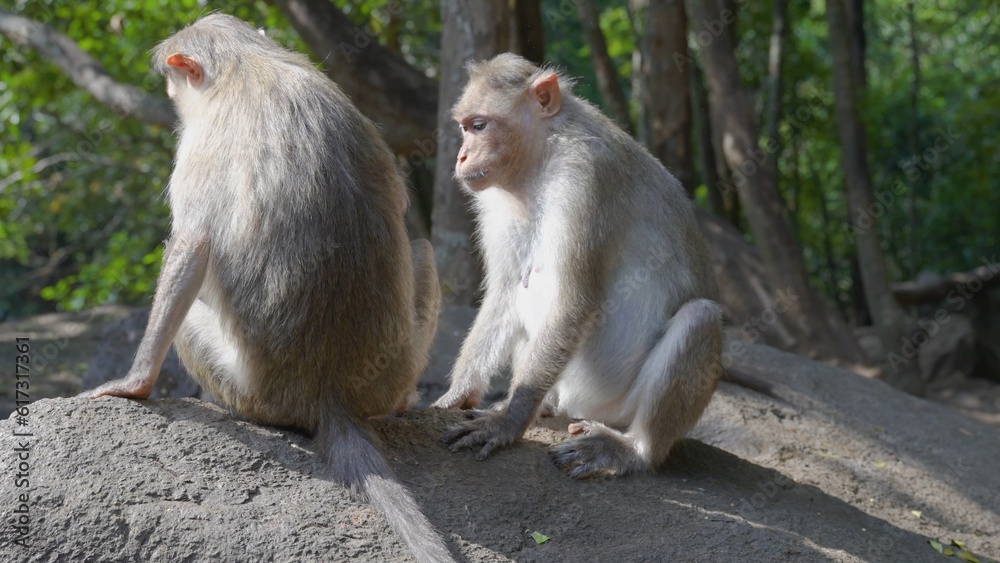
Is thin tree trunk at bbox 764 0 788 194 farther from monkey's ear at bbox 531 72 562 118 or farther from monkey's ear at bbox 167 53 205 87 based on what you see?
monkey's ear at bbox 167 53 205 87

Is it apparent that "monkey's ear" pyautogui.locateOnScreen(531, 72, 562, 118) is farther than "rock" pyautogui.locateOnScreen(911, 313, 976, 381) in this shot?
No

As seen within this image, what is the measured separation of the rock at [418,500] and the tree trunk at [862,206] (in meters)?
5.04

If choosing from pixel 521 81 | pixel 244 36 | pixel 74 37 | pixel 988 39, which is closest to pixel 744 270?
pixel 521 81

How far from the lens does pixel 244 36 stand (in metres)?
4.41

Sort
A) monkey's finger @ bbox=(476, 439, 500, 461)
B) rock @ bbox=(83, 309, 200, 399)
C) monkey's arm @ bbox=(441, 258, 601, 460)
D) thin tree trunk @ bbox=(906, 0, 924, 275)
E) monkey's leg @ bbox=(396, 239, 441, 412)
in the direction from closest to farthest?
1. monkey's finger @ bbox=(476, 439, 500, 461)
2. monkey's arm @ bbox=(441, 258, 601, 460)
3. monkey's leg @ bbox=(396, 239, 441, 412)
4. rock @ bbox=(83, 309, 200, 399)
5. thin tree trunk @ bbox=(906, 0, 924, 275)

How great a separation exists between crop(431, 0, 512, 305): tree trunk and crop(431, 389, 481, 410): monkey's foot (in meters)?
2.75

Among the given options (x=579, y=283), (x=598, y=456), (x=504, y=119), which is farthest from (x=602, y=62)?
(x=598, y=456)

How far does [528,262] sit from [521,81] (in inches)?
35.6

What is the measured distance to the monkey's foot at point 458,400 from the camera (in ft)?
16.4

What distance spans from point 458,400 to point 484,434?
0.67 m

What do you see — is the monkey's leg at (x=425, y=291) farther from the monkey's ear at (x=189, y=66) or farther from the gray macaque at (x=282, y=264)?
the monkey's ear at (x=189, y=66)

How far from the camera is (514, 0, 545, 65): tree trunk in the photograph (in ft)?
28.8

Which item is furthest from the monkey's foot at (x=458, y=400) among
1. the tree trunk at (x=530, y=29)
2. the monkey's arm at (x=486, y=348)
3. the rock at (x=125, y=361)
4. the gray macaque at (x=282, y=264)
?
the tree trunk at (x=530, y=29)

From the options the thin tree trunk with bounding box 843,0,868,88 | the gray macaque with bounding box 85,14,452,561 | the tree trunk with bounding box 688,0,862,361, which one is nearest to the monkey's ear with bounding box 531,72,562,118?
the gray macaque with bounding box 85,14,452,561
